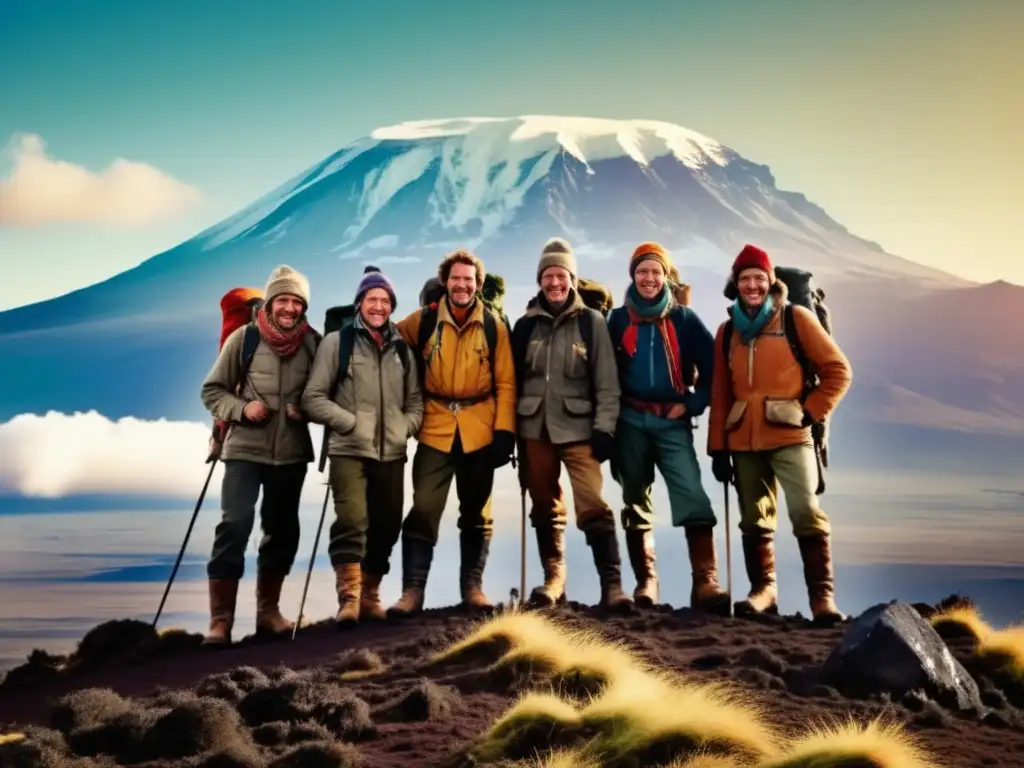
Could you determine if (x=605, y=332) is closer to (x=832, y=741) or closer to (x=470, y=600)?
(x=470, y=600)

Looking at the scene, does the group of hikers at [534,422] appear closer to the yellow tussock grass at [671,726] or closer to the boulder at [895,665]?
the boulder at [895,665]

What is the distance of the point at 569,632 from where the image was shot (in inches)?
315

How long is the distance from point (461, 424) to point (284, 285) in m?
1.67

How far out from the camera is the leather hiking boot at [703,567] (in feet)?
29.8

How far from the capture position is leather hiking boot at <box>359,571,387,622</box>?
9203 millimetres

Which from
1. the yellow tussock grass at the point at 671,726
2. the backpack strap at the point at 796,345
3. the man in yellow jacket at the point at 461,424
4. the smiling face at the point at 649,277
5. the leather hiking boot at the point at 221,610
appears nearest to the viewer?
the yellow tussock grass at the point at 671,726

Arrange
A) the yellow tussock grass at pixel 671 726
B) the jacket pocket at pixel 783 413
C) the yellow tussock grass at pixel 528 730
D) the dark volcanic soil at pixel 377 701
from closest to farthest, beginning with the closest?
1. the yellow tussock grass at pixel 671 726
2. the yellow tussock grass at pixel 528 730
3. the dark volcanic soil at pixel 377 701
4. the jacket pocket at pixel 783 413

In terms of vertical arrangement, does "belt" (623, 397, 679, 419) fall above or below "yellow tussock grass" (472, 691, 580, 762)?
above

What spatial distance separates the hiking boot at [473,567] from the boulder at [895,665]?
285 centimetres

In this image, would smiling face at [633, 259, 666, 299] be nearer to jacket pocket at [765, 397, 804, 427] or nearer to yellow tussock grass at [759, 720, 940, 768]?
jacket pocket at [765, 397, 804, 427]

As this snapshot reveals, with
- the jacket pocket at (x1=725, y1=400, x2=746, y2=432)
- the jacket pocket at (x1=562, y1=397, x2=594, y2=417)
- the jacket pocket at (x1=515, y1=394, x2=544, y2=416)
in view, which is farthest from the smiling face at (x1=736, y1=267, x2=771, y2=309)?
the jacket pocket at (x1=515, y1=394, x2=544, y2=416)

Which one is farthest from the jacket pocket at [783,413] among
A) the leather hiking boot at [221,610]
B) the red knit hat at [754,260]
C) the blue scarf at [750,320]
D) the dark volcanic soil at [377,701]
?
the leather hiking boot at [221,610]

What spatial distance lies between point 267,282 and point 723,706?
4819 mm

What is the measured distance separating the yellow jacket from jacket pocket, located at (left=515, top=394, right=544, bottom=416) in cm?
6
